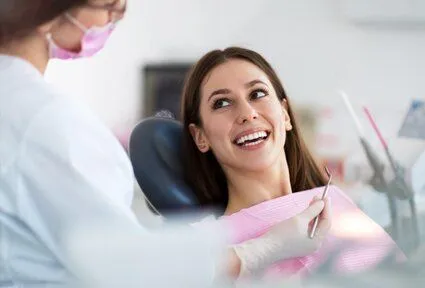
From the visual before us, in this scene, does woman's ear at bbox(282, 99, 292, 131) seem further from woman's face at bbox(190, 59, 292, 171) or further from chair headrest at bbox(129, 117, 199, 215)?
chair headrest at bbox(129, 117, 199, 215)

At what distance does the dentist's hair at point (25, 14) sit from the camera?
0.86 meters

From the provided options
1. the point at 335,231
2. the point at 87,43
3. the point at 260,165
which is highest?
the point at 87,43

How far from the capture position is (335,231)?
998 mm

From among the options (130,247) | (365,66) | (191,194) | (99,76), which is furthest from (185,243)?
(365,66)

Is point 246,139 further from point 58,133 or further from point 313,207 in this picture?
point 58,133

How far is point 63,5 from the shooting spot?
0.86m

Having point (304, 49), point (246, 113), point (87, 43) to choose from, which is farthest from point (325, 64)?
point (87, 43)

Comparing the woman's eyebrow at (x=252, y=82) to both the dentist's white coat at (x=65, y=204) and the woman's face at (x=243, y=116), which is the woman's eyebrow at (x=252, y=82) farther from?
the dentist's white coat at (x=65, y=204)

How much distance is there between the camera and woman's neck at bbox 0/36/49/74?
35.4 inches

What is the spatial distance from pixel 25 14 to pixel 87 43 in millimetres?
88

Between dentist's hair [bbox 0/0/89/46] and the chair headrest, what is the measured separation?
25cm

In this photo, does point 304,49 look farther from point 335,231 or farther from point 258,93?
point 335,231

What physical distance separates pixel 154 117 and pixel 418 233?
446 mm

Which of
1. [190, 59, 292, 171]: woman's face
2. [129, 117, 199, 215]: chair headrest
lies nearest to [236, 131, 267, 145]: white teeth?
[190, 59, 292, 171]: woman's face
